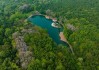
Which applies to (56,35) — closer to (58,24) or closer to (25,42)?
(58,24)

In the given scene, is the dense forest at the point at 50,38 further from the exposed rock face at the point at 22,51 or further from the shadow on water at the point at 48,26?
the shadow on water at the point at 48,26

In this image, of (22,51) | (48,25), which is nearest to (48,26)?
(48,25)

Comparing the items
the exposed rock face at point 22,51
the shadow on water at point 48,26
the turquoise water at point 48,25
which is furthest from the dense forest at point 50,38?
the turquoise water at point 48,25

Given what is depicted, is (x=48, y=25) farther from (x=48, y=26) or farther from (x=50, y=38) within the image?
(x=50, y=38)

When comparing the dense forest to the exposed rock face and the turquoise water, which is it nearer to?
the exposed rock face

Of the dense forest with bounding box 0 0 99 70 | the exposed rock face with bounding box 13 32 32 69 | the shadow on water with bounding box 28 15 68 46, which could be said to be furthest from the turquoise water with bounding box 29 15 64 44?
the exposed rock face with bounding box 13 32 32 69

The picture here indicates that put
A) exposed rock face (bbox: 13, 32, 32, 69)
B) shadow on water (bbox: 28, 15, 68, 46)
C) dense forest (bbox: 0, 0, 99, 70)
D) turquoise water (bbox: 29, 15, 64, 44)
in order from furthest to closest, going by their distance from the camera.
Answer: turquoise water (bbox: 29, 15, 64, 44) < shadow on water (bbox: 28, 15, 68, 46) < dense forest (bbox: 0, 0, 99, 70) < exposed rock face (bbox: 13, 32, 32, 69)

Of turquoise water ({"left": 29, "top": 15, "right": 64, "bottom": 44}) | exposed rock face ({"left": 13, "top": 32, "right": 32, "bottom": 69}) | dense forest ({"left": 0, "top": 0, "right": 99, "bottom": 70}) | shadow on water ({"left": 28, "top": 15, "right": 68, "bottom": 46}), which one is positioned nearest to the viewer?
exposed rock face ({"left": 13, "top": 32, "right": 32, "bottom": 69})
